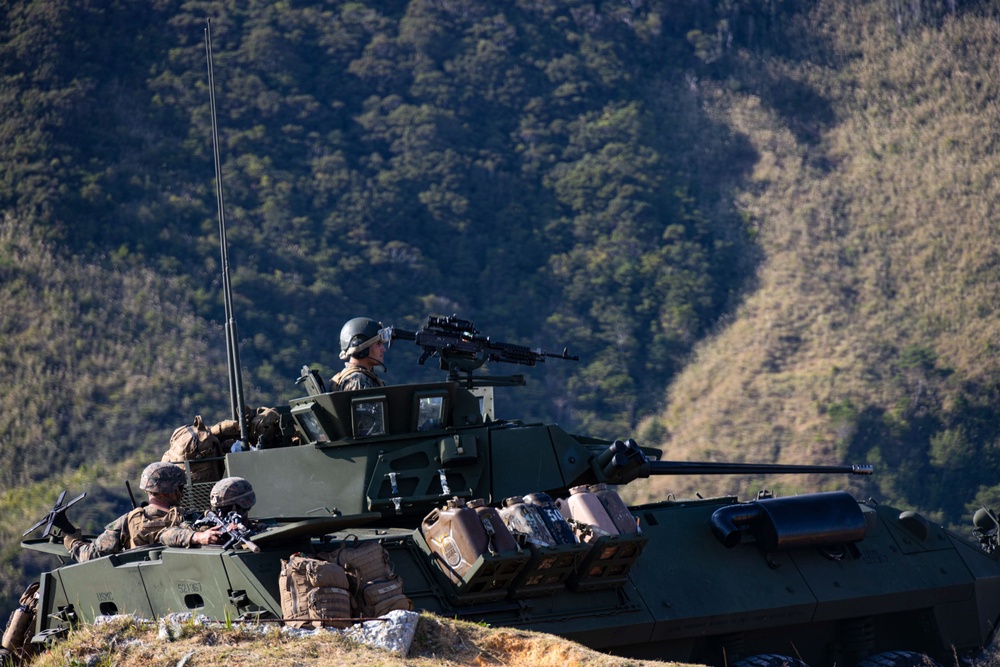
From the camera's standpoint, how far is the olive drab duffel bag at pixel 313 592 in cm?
1130

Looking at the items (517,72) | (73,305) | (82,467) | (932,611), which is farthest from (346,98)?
(932,611)

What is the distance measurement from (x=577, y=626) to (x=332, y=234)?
123 ft

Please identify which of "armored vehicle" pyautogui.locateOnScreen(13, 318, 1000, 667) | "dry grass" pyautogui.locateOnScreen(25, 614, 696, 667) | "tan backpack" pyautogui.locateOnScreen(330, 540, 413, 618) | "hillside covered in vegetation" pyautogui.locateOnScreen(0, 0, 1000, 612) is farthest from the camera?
"hillside covered in vegetation" pyautogui.locateOnScreen(0, 0, 1000, 612)

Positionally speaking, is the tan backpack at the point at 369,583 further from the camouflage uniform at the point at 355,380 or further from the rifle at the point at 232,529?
the camouflage uniform at the point at 355,380

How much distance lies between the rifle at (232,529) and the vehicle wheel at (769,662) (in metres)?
4.91

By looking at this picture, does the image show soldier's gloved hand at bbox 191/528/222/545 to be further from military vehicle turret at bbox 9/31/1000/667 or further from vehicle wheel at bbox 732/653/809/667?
vehicle wheel at bbox 732/653/809/667

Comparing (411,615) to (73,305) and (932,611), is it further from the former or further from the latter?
(73,305)

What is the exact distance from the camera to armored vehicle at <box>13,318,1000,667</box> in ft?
40.9

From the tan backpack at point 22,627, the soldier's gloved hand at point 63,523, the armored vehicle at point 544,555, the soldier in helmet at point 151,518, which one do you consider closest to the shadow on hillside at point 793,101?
the armored vehicle at point 544,555

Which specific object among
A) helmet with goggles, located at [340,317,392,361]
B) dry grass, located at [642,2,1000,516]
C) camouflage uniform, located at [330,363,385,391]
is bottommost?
dry grass, located at [642,2,1000,516]

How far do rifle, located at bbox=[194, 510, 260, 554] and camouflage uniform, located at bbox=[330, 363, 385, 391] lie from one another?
2568mm

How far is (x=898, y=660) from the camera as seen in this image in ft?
49.9

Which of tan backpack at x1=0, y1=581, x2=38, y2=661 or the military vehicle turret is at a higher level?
the military vehicle turret

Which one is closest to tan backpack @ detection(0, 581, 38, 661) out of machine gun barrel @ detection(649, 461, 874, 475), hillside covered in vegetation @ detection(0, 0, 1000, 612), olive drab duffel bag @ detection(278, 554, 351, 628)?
olive drab duffel bag @ detection(278, 554, 351, 628)
